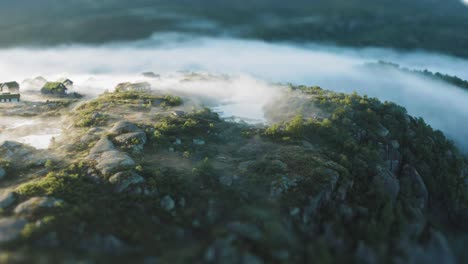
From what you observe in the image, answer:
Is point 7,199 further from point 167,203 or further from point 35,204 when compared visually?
point 167,203

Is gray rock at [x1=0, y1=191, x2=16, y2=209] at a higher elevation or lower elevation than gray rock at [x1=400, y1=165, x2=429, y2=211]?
higher

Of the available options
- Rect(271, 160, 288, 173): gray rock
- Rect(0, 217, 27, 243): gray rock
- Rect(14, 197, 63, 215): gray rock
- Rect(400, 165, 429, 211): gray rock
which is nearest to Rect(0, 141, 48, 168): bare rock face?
Rect(14, 197, 63, 215): gray rock

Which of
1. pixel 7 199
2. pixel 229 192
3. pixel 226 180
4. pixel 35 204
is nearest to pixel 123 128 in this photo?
pixel 226 180

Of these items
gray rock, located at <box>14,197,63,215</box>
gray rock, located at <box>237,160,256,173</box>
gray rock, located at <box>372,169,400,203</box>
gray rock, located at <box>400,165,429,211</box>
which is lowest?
gray rock, located at <box>400,165,429,211</box>

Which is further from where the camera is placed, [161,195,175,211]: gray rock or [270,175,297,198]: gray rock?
[270,175,297,198]: gray rock

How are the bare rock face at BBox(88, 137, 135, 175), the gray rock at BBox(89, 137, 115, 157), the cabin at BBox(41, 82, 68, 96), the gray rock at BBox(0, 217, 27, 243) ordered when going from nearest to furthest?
the gray rock at BBox(0, 217, 27, 243), the bare rock face at BBox(88, 137, 135, 175), the gray rock at BBox(89, 137, 115, 157), the cabin at BBox(41, 82, 68, 96)

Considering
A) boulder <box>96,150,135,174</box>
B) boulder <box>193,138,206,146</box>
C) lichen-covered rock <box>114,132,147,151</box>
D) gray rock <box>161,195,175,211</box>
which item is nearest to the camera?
gray rock <box>161,195,175,211</box>

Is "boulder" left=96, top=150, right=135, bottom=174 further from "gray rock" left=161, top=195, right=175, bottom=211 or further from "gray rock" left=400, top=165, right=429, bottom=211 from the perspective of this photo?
"gray rock" left=400, top=165, right=429, bottom=211
